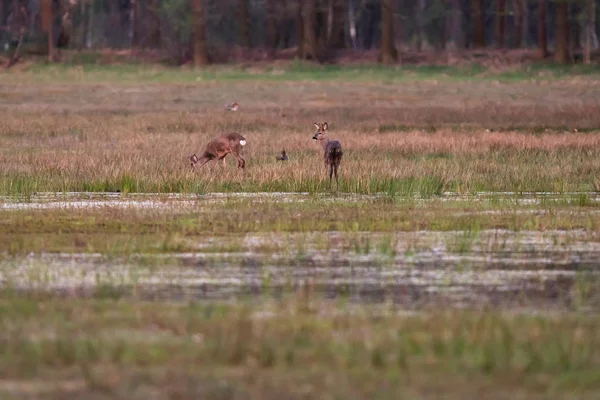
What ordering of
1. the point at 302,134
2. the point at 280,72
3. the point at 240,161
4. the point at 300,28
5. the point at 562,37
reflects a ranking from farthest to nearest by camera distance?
the point at 300,28 → the point at 562,37 → the point at 280,72 → the point at 302,134 → the point at 240,161

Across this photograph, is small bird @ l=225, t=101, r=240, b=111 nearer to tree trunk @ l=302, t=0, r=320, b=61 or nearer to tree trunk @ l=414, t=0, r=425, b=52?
tree trunk @ l=302, t=0, r=320, b=61

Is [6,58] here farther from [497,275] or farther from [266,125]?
[497,275]

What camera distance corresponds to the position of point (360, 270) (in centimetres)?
1237

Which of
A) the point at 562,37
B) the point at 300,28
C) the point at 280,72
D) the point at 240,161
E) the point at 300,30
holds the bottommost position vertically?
the point at 240,161

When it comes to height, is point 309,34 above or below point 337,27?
below

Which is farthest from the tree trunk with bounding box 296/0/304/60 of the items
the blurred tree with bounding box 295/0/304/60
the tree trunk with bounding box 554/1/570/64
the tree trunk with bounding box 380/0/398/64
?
the tree trunk with bounding box 554/1/570/64

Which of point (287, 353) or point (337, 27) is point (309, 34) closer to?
point (337, 27)

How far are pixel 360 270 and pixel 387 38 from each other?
52.1 meters

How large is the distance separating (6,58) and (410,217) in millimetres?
49185

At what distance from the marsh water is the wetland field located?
37mm

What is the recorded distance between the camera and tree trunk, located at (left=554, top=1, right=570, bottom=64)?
61375 mm

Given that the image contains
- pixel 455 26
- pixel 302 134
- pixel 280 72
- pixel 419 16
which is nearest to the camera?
pixel 302 134

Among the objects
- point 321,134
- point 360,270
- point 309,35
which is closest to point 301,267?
point 360,270

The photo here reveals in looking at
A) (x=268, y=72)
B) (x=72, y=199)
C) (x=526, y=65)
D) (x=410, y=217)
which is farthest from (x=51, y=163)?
(x=526, y=65)
